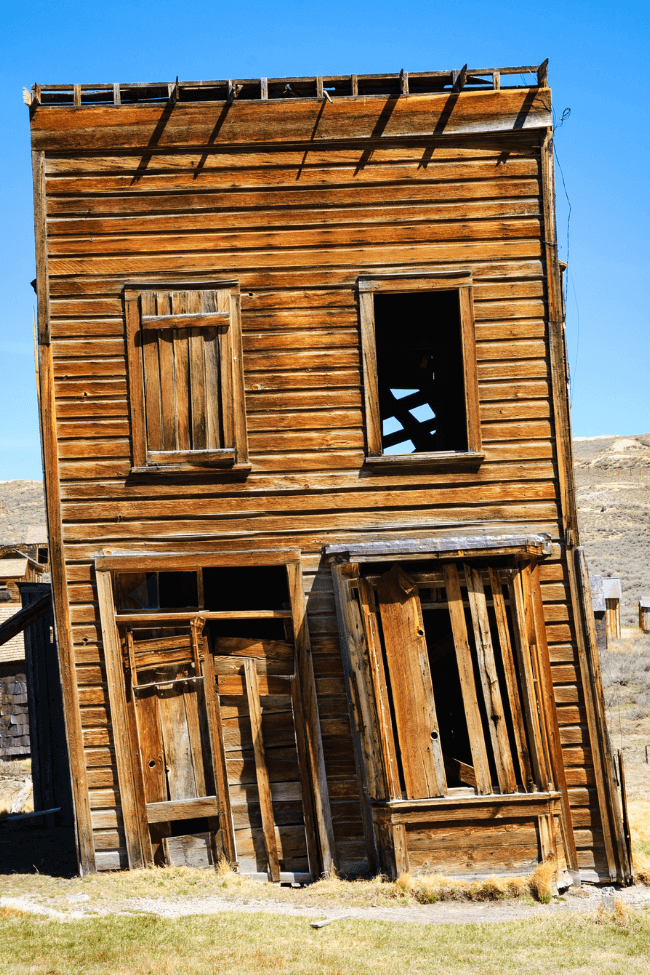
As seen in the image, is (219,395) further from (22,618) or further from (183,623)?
(22,618)

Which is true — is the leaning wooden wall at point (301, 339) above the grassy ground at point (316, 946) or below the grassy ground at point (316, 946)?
above

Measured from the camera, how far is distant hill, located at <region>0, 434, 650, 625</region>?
4391 cm

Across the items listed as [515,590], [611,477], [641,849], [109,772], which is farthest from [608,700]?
[611,477]

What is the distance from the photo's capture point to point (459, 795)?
823cm

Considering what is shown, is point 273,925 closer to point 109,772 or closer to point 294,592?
point 109,772

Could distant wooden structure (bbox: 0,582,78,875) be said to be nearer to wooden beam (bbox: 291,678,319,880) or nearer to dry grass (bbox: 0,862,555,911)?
dry grass (bbox: 0,862,555,911)

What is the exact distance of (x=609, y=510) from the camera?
66000mm

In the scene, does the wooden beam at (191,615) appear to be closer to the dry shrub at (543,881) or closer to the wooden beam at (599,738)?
the wooden beam at (599,738)

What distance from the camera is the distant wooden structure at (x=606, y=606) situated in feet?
87.6

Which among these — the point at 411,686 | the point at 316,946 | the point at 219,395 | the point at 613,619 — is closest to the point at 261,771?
the point at 411,686

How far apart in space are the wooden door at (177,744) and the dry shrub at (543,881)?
3.02 meters

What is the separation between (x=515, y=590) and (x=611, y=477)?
75634mm

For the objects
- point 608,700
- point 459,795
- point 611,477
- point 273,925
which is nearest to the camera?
point 273,925

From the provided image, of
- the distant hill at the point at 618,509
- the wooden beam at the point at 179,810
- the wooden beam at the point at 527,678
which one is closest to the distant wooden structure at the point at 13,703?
the wooden beam at the point at 179,810
